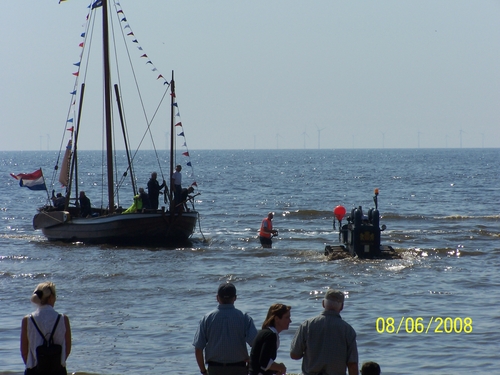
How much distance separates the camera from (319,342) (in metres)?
7.07

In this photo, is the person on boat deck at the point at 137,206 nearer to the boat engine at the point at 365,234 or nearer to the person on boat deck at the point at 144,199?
the person on boat deck at the point at 144,199

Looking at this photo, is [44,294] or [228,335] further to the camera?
[228,335]

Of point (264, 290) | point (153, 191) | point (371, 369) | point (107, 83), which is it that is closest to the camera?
point (371, 369)

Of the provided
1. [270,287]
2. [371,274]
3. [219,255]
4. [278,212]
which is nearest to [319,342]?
[270,287]

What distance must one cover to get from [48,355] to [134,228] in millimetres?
20291

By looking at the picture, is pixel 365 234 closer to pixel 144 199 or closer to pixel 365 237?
pixel 365 237

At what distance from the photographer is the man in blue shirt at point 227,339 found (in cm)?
733

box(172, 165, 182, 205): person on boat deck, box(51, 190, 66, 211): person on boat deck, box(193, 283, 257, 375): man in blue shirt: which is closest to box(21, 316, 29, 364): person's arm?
box(193, 283, 257, 375): man in blue shirt

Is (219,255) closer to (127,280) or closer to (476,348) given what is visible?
(127,280)

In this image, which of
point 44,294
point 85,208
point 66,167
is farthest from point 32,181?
point 44,294

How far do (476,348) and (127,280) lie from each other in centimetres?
1015
